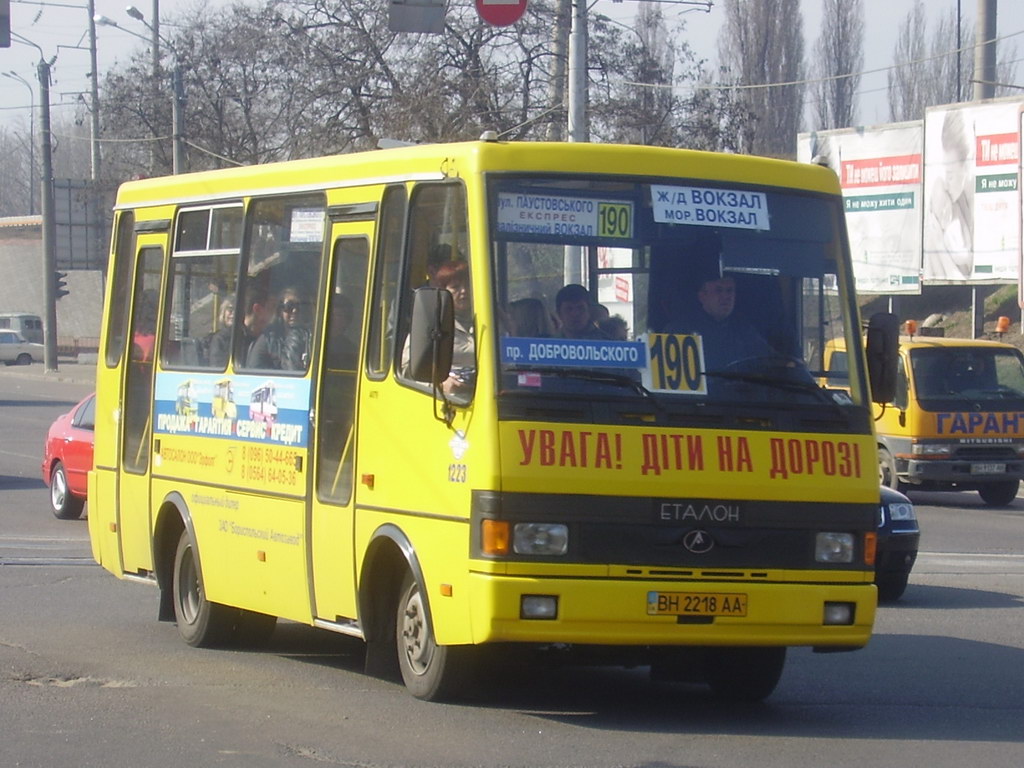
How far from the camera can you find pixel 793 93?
83938mm

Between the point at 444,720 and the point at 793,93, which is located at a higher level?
the point at 793,93

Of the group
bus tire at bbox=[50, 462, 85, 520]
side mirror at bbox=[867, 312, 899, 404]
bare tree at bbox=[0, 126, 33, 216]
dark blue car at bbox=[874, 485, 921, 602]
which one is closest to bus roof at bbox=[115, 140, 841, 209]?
side mirror at bbox=[867, 312, 899, 404]

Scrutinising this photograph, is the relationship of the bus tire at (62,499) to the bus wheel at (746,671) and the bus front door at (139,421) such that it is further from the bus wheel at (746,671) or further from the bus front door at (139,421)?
the bus wheel at (746,671)

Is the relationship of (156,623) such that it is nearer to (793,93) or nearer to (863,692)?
(863,692)

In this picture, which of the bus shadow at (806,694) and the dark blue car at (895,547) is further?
the dark blue car at (895,547)

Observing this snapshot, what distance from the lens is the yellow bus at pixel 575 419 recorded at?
7.29m

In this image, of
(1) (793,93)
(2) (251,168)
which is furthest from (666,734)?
(1) (793,93)

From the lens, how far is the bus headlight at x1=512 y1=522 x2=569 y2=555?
7.22 metres

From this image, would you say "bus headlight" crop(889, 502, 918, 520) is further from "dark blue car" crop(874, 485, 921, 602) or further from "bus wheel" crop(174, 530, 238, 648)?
"bus wheel" crop(174, 530, 238, 648)

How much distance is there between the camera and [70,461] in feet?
57.7

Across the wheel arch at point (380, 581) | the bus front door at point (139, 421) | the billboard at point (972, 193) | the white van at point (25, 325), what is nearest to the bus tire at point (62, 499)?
the bus front door at point (139, 421)

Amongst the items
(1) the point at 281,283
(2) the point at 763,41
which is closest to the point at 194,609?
(1) the point at 281,283

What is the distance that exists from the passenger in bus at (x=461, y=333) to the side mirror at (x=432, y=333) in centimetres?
12

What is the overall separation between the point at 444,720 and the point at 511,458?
50.4 inches
